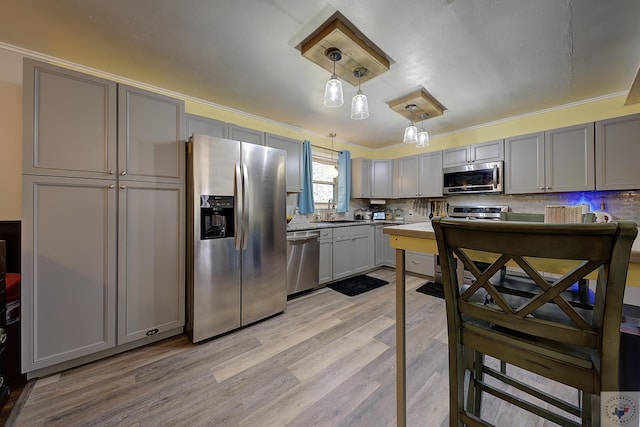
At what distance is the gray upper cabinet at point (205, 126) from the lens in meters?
2.48

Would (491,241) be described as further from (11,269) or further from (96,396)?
(11,269)

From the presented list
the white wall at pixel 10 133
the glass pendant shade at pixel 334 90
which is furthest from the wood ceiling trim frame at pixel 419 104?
the white wall at pixel 10 133


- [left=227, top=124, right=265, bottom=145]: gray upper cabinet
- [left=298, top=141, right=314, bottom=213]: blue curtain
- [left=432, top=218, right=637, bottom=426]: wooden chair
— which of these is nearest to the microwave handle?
[left=298, top=141, right=314, bottom=213]: blue curtain

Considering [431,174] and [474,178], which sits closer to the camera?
[474,178]

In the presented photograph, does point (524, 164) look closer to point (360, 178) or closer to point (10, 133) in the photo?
point (360, 178)

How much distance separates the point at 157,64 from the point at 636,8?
3629mm

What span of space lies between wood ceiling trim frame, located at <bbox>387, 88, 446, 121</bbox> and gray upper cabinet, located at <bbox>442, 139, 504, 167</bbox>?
2.98 feet

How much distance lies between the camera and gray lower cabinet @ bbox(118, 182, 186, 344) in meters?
1.87

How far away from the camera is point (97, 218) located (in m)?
1.77

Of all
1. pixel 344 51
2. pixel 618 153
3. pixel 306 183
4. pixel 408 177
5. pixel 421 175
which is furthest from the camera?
pixel 408 177

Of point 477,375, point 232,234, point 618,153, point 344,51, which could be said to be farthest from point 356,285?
point 618,153

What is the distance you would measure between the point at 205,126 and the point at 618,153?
4497 mm

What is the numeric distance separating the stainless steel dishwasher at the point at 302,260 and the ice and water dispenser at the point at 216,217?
920mm

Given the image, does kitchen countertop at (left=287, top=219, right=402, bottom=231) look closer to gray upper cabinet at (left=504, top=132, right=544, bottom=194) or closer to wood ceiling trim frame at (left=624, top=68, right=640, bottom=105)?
gray upper cabinet at (left=504, top=132, right=544, bottom=194)
